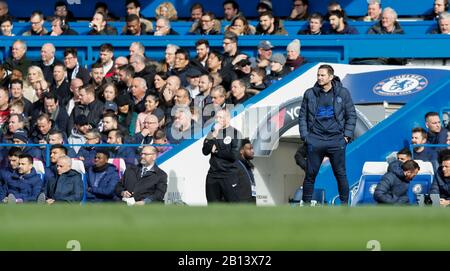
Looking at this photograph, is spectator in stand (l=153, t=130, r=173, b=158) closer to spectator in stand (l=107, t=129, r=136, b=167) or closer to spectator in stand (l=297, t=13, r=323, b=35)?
spectator in stand (l=107, t=129, r=136, b=167)

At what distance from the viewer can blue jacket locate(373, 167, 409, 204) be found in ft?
42.1

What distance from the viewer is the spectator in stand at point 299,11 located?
57.8 feet

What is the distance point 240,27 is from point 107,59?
1856 millimetres

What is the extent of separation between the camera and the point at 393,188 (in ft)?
42.4

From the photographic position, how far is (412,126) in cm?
1458

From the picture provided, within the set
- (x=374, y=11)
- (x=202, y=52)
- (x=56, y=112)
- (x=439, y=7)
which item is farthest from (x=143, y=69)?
(x=439, y=7)

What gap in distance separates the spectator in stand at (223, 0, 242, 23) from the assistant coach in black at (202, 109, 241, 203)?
4684mm

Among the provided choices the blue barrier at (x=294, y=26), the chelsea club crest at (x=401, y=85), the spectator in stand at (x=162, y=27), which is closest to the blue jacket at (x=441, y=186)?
the chelsea club crest at (x=401, y=85)

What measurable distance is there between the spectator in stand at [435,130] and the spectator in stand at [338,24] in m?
2.78

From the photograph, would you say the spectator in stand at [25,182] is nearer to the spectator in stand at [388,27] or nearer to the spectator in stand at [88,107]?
the spectator in stand at [88,107]

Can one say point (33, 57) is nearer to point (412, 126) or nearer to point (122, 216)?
point (412, 126)

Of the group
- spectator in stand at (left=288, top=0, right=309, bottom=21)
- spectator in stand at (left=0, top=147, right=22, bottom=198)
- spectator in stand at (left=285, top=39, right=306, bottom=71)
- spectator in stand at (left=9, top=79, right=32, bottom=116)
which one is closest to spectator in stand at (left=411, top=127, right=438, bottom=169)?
spectator in stand at (left=285, top=39, right=306, bottom=71)

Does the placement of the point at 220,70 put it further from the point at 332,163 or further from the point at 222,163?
the point at 332,163

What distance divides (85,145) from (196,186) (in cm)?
140
